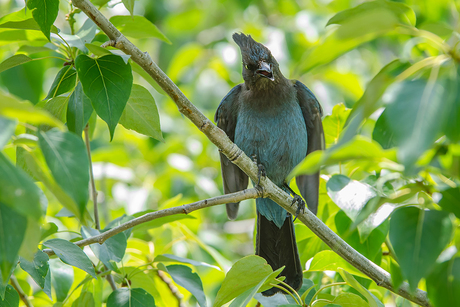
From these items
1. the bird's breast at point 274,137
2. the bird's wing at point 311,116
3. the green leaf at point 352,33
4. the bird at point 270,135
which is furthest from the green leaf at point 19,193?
the bird's wing at point 311,116

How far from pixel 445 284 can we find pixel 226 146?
4.09ft

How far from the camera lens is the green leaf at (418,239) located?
1.16m

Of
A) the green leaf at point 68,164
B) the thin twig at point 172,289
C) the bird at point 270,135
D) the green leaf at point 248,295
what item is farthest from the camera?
the bird at point 270,135

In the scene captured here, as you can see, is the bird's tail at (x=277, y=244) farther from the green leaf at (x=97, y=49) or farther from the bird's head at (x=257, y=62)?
the green leaf at (x=97, y=49)

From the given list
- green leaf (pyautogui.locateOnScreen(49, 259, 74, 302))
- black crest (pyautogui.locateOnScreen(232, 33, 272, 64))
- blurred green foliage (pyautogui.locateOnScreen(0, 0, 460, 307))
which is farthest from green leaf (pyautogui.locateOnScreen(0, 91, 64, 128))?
black crest (pyautogui.locateOnScreen(232, 33, 272, 64))

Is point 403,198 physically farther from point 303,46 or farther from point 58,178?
point 303,46

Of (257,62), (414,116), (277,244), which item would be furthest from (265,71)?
(414,116)

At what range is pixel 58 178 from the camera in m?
1.15

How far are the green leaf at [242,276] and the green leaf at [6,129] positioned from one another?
1.13 m

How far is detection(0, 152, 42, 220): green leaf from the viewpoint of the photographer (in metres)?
1.00

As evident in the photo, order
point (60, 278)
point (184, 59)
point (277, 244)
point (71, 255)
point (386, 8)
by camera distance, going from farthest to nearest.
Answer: point (184, 59), point (277, 244), point (60, 278), point (71, 255), point (386, 8)

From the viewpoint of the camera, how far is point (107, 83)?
181 cm

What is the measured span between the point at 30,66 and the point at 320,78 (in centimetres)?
358

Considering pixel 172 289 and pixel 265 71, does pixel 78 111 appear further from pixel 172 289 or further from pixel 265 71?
pixel 265 71
